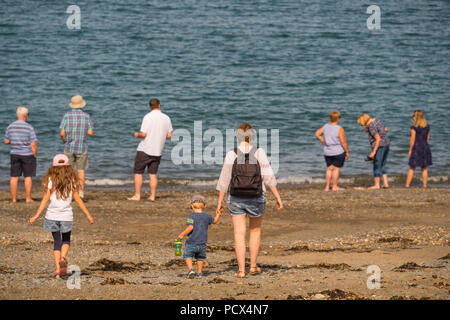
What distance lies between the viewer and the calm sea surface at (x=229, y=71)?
23.4m

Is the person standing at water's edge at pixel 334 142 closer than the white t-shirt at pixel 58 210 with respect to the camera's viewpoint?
No

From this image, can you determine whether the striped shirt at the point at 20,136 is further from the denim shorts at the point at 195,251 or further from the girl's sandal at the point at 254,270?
the girl's sandal at the point at 254,270

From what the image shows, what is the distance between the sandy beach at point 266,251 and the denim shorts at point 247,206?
69 cm

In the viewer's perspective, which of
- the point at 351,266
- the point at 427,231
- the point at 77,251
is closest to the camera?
the point at 351,266

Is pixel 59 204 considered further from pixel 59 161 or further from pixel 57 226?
pixel 59 161

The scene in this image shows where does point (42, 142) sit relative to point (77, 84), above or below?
below

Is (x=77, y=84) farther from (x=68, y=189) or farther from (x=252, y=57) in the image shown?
(x=68, y=189)

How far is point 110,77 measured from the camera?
3338cm

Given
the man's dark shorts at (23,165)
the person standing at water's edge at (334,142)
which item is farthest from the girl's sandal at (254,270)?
the person standing at water's edge at (334,142)

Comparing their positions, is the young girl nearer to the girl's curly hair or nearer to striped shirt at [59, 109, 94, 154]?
the girl's curly hair

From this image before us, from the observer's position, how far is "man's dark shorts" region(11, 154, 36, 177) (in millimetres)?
12922
